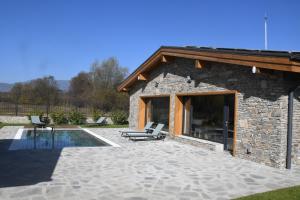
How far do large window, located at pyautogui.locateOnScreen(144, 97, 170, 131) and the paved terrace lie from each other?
565cm

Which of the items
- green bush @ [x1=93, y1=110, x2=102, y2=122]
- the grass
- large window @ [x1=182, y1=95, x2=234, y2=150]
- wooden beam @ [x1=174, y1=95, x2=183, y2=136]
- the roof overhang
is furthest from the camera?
green bush @ [x1=93, y1=110, x2=102, y2=122]

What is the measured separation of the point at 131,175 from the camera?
8.94 metres

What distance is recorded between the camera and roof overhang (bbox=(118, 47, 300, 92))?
31.0 feet

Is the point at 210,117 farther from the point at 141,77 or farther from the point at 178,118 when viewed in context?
the point at 141,77

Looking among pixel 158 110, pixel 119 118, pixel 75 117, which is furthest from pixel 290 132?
pixel 75 117

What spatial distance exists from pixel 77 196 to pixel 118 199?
883 mm

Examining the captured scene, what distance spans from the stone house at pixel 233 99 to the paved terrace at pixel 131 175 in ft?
2.95

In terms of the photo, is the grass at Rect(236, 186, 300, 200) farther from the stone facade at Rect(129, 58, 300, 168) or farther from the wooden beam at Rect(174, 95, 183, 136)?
the wooden beam at Rect(174, 95, 183, 136)

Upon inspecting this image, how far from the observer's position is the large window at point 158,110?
733 inches

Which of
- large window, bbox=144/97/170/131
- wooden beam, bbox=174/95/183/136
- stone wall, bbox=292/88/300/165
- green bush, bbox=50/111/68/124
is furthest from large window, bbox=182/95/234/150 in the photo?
green bush, bbox=50/111/68/124

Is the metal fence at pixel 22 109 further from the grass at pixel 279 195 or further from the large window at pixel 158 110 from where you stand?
the grass at pixel 279 195

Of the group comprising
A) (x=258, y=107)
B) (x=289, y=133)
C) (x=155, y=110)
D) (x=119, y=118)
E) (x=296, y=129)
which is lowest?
(x=119, y=118)

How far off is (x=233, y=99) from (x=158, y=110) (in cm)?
772

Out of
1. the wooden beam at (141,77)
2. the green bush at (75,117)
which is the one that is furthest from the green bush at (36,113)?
the wooden beam at (141,77)
